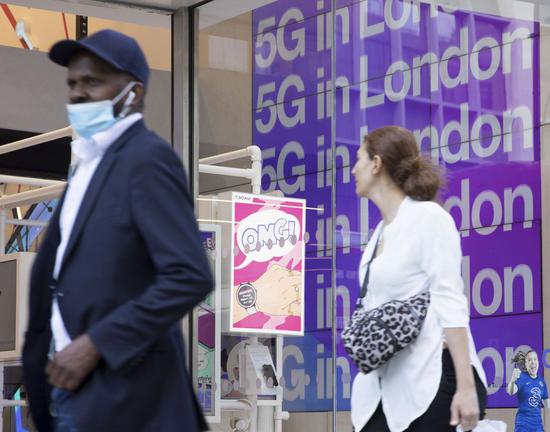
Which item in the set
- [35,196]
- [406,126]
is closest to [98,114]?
[406,126]

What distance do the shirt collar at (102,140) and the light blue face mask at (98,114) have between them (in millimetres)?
12

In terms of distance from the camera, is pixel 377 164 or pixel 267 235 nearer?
pixel 377 164

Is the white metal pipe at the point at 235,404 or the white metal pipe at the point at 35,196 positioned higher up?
the white metal pipe at the point at 35,196

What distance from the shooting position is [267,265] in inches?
262

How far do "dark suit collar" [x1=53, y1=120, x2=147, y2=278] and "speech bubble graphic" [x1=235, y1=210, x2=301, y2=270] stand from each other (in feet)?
13.6

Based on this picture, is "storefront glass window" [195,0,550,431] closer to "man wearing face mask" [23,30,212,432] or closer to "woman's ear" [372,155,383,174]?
"woman's ear" [372,155,383,174]

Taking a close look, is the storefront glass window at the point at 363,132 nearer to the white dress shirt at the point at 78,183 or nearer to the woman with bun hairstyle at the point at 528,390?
the woman with bun hairstyle at the point at 528,390

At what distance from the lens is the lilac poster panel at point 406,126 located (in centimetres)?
542

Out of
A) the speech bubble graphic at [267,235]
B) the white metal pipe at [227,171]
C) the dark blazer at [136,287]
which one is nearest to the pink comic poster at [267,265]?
the speech bubble graphic at [267,235]

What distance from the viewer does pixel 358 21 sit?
21.0ft

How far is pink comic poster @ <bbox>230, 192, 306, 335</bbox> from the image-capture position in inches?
257

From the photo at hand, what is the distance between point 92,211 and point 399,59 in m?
3.86

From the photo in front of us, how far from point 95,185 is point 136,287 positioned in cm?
20

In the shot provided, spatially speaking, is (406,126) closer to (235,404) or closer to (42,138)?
(235,404)
